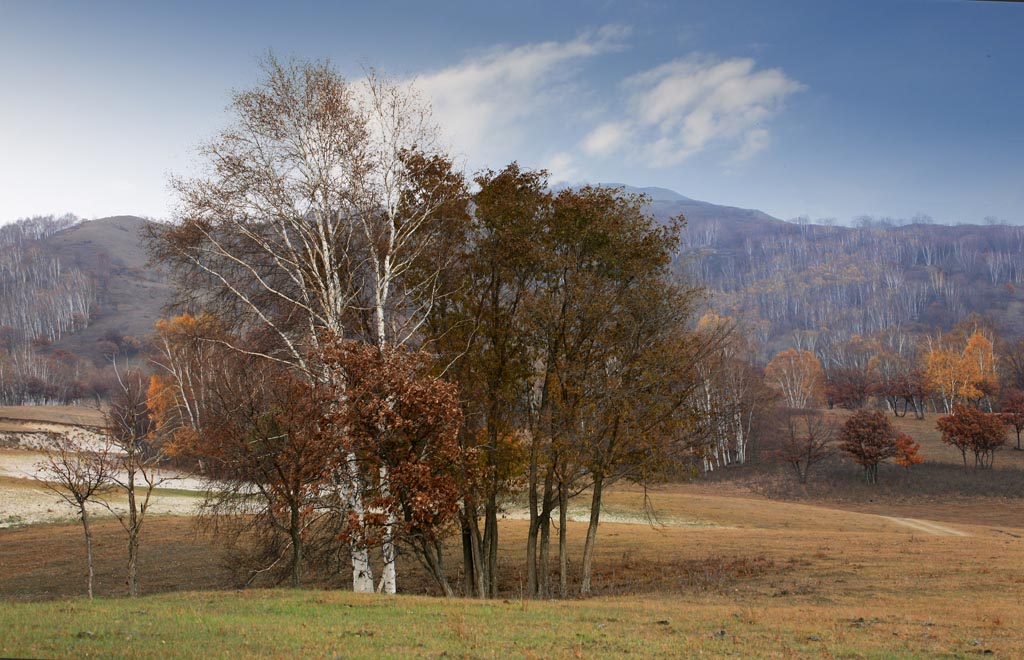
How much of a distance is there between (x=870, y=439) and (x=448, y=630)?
60.7 metres

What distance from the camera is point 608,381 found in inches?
867

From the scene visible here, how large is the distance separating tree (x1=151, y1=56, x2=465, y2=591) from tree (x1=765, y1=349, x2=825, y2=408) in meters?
102

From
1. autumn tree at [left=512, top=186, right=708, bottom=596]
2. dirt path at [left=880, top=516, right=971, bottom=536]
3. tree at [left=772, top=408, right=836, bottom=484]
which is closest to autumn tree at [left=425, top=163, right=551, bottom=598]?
autumn tree at [left=512, top=186, right=708, bottom=596]

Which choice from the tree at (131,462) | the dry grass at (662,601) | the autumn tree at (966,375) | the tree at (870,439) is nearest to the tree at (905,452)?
the tree at (870,439)

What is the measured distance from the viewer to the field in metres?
10.8

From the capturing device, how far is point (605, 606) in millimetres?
16688

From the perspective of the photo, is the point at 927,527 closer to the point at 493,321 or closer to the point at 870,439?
the point at 870,439

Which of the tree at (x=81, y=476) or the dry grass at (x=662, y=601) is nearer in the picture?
the dry grass at (x=662, y=601)

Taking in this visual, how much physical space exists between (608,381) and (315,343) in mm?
9206

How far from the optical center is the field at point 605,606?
10820 millimetres

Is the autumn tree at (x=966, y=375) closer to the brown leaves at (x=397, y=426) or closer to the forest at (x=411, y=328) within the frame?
the forest at (x=411, y=328)

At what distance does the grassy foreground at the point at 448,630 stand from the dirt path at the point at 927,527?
30233 mm

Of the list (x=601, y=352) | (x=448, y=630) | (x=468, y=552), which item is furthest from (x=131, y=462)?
(x=601, y=352)

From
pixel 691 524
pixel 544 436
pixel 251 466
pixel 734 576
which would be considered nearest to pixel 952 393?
pixel 691 524
